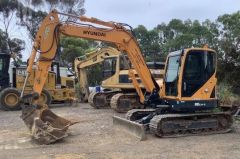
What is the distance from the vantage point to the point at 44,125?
1133cm

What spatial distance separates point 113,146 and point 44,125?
74.0 inches

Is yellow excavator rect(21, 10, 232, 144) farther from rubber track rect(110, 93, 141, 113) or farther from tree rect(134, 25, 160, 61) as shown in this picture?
tree rect(134, 25, 160, 61)

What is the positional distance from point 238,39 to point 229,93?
3756 millimetres

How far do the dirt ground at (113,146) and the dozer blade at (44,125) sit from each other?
21cm

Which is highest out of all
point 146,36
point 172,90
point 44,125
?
point 146,36

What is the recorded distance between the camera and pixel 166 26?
5144cm

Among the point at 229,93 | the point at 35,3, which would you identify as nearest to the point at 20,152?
the point at 229,93

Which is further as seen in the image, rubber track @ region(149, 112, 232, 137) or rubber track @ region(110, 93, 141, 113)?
rubber track @ region(110, 93, 141, 113)

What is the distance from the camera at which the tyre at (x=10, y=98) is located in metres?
20.5

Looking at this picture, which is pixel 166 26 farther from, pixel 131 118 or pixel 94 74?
pixel 131 118

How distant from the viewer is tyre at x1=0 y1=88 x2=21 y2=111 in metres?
20.5

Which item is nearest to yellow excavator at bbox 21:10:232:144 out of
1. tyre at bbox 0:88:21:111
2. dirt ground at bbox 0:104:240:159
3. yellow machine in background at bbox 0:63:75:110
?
dirt ground at bbox 0:104:240:159

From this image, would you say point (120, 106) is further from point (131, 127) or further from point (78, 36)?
point (131, 127)

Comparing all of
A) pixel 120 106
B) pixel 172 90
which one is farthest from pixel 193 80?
pixel 120 106
